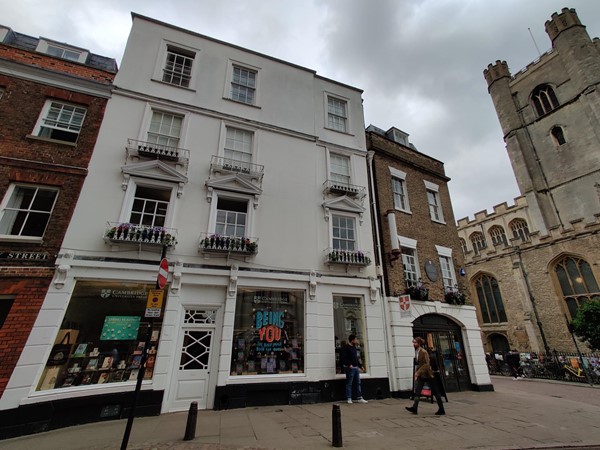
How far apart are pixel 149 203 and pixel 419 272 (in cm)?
1142

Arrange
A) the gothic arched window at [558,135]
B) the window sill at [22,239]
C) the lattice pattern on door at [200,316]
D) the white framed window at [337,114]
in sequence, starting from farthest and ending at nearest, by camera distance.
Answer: the gothic arched window at [558,135], the white framed window at [337,114], the lattice pattern on door at [200,316], the window sill at [22,239]

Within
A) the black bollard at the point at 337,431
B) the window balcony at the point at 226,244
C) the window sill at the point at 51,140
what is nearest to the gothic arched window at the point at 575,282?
the black bollard at the point at 337,431

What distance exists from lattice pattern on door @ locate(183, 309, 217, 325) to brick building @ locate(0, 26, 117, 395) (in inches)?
145

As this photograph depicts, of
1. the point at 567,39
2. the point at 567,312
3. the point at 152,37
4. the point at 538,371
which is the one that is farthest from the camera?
the point at 567,39

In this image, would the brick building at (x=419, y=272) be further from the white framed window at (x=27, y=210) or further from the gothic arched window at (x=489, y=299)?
the gothic arched window at (x=489, y=299)

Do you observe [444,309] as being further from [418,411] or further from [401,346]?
[418,411]

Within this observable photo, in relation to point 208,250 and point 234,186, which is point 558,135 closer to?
point 234,186

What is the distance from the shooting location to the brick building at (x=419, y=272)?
11312mm

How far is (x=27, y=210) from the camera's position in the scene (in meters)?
8.22

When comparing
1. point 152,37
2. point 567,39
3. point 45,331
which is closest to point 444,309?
point 45,331

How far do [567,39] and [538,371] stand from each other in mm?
36076

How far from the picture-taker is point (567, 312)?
2189 centimetres

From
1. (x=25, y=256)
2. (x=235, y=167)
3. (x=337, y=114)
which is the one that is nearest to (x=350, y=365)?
(x=235, y=167)

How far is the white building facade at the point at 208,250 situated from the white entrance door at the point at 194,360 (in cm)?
3
